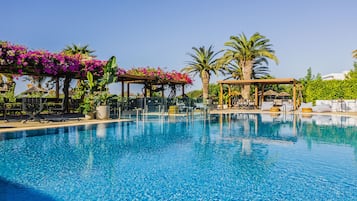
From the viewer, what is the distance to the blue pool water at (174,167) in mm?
4641

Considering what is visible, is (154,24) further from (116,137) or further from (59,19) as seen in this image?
(116,137)

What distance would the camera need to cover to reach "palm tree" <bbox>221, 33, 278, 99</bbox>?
3067 centimetres

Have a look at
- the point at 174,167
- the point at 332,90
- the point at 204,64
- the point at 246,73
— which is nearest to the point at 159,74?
the point at 204,64

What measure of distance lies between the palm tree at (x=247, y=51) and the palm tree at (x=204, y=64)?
3.53ft

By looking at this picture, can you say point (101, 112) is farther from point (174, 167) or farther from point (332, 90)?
point (332, 90)

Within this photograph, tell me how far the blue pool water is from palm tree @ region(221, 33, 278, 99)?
20839mm

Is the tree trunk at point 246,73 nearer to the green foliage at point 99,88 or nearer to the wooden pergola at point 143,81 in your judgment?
the wooden pergola at point 143,81

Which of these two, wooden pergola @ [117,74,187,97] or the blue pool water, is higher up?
wooden pergola @ [117,74,187,97]

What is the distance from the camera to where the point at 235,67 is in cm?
3350

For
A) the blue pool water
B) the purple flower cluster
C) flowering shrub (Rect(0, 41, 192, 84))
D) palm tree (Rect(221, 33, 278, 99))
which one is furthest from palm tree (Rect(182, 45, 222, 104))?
the blue pool water

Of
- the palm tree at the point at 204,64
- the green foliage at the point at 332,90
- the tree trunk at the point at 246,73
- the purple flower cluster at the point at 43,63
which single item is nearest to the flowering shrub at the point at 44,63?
the purple flower cluster at the point at 43,63

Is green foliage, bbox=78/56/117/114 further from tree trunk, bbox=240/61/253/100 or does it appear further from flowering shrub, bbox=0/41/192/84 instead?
tree trunk, bbox=240/61/253/100

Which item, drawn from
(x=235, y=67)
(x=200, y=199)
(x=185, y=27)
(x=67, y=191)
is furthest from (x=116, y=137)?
(x=235, y=67)

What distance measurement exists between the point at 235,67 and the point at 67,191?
30.2 meters
